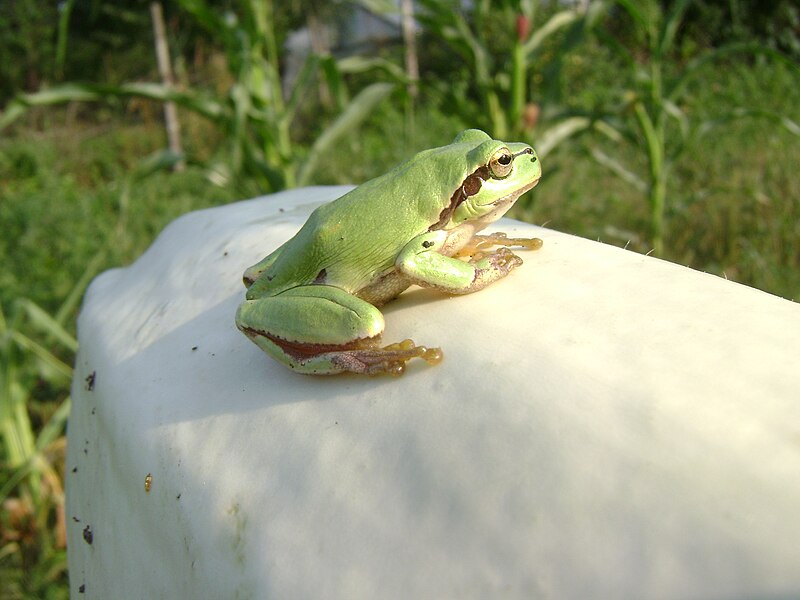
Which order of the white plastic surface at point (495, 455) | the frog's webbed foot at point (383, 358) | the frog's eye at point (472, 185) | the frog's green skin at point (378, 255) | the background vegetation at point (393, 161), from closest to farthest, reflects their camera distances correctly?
the white plastic surface at point (495, 455)
the frog's webbed foot at point (383, 358)
the frog's green skin at point (378, 255)
the frog's eye at point (472, 185)
the background vegetation at point (393, 161)

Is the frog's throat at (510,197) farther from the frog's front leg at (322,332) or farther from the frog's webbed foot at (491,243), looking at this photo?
the frog's front leg at (322,332)

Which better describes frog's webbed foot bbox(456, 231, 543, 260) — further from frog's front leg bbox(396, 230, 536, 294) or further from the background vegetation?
the background vegetation

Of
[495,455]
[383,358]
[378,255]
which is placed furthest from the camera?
[378,255]

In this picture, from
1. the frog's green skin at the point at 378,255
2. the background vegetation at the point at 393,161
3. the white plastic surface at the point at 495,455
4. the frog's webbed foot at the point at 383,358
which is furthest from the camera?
the background vegetation at the point at 393,161

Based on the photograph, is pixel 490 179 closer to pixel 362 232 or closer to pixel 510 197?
pixel 510 197

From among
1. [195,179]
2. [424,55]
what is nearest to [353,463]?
[195,179]

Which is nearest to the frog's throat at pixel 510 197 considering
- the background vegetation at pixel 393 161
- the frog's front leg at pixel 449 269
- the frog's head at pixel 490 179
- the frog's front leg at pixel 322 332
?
the frog's head at pixel 490 179

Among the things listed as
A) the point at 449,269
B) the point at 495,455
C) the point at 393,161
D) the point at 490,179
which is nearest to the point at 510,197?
the point at 490,179
